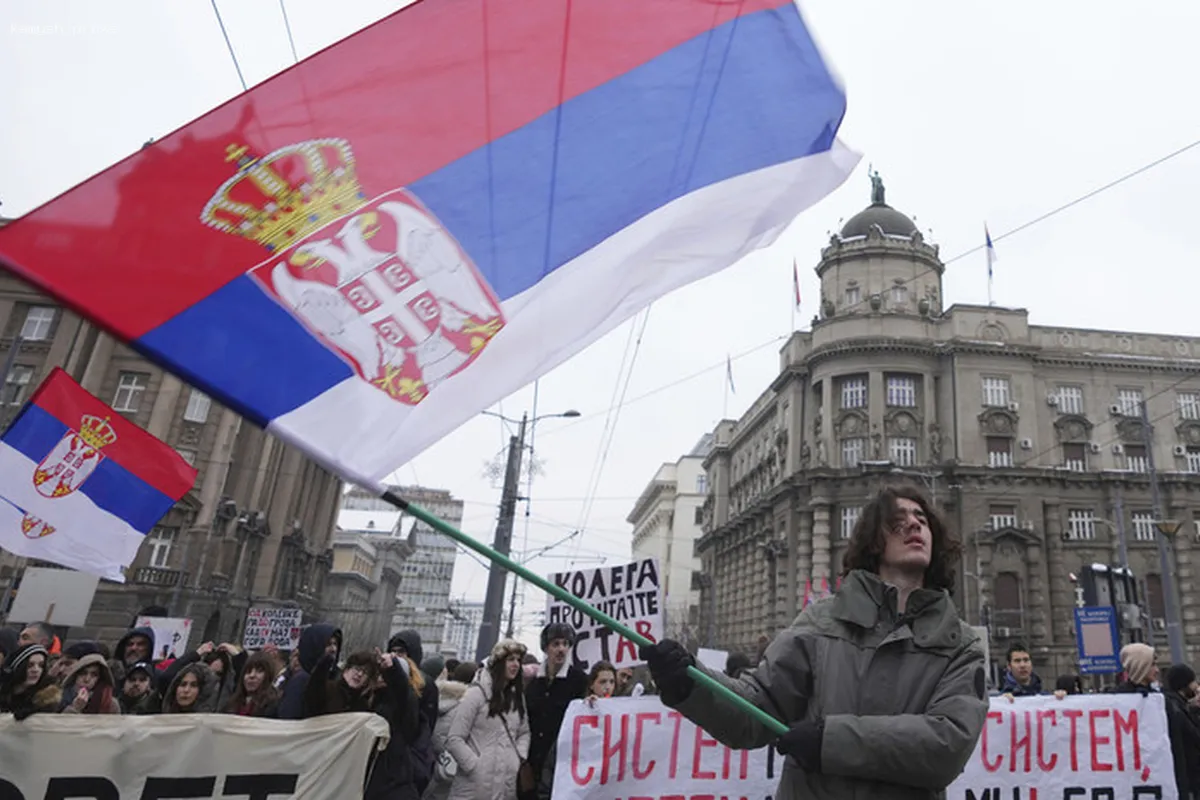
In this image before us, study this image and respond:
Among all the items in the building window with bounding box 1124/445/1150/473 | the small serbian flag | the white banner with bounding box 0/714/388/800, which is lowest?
the white banner with bounding box 0/714/388/800

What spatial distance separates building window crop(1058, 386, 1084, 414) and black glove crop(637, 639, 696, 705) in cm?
4992

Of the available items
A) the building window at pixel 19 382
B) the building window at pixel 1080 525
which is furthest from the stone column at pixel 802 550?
the building window at pixel 19 382

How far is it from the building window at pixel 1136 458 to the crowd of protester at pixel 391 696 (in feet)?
157

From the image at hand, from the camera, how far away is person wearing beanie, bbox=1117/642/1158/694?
593 centimetres

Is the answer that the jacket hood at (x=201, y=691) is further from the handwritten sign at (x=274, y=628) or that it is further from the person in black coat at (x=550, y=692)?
the handwritten sign at (x=274, y=628)

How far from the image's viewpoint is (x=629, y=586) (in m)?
8.50

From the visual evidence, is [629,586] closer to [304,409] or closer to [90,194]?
[304,409]

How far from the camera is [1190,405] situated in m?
46.1

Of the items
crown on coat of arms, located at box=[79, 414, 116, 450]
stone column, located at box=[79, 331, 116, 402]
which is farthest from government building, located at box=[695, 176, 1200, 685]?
crown on coat of arms, located at box=[79, 414, 116, 450]

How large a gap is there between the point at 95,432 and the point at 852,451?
4269cm

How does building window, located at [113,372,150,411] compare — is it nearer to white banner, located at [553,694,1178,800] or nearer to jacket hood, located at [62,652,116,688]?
jacket hood, located at [62,652,116,688]

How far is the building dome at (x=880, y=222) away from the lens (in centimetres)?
5200

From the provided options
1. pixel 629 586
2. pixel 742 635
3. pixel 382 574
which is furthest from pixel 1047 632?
pixel 382 574

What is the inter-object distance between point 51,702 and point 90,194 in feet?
11.2
